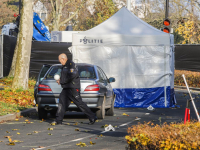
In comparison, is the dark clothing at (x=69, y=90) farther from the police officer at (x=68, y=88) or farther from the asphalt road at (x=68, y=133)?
the asphalt road at (x=68, y=133)

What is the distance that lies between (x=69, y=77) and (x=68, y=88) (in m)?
0.31

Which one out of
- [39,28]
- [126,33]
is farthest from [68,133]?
[39,28]

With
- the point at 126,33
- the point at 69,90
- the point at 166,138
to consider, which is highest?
the point at 126,33

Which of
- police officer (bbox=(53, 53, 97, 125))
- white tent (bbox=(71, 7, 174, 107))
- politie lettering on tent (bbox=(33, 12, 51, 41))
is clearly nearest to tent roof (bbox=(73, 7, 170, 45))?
white tent (bbox=(71, 7, 174, 107))

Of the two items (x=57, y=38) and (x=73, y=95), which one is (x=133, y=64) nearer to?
(x=73, y=95)

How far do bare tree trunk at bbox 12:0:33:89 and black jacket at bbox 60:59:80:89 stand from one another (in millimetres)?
7195

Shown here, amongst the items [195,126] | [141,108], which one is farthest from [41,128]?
[141,108]

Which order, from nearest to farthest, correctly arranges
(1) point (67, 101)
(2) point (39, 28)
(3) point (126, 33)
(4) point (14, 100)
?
(1) point (67, 101)
(4) point (14, 100)
(3) point (126, 33)
(2) point (39, 28)

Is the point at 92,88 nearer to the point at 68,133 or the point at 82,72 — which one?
the point at 82,72

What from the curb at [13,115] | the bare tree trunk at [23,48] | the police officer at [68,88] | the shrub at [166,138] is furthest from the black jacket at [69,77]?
the bare tree trunk at [23,48]

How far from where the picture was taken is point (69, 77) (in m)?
10.3

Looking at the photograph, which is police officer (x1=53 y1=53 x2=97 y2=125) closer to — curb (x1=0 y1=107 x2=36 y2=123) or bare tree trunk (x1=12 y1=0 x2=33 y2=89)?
curb (x1=0 y1=107 x2=36 y2=123)

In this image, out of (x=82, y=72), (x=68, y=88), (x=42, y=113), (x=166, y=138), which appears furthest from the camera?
(x=82, y=72)

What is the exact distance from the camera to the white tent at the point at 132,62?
1584 centimetres
